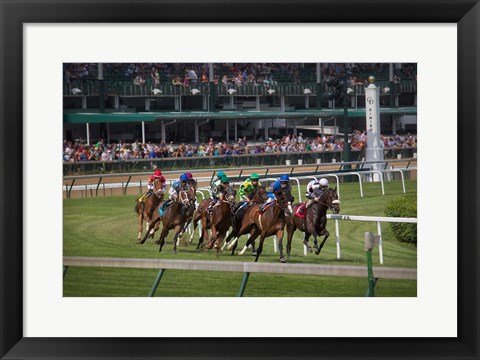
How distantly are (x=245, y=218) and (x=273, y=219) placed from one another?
0.42m

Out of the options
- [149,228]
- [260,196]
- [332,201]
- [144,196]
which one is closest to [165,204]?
[144,196]

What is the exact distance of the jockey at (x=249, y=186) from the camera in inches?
519

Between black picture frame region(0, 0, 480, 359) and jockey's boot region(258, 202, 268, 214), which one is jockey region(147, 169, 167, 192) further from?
black picture frame region(0, 0, 480, 359)

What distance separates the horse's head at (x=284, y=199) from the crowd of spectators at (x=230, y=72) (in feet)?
3.47

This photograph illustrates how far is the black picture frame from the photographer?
955 centimetres

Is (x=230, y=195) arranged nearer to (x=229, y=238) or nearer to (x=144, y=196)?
(x=229, y=238)

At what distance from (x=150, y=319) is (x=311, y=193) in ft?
11.5

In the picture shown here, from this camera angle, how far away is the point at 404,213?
11.7 metres

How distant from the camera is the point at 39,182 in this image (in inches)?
381

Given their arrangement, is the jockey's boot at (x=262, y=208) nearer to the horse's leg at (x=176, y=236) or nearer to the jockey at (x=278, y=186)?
the jockey at (x=278, y=186)

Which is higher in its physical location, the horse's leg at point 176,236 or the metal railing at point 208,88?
the metal railing at point 208,88

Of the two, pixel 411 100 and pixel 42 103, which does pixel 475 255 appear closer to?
pixel 411 100

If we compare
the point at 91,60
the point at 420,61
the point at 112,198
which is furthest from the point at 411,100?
the point at 112,198

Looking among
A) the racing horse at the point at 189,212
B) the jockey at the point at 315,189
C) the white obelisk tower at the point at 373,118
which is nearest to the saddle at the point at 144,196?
the racing horse at the point at 189,212
